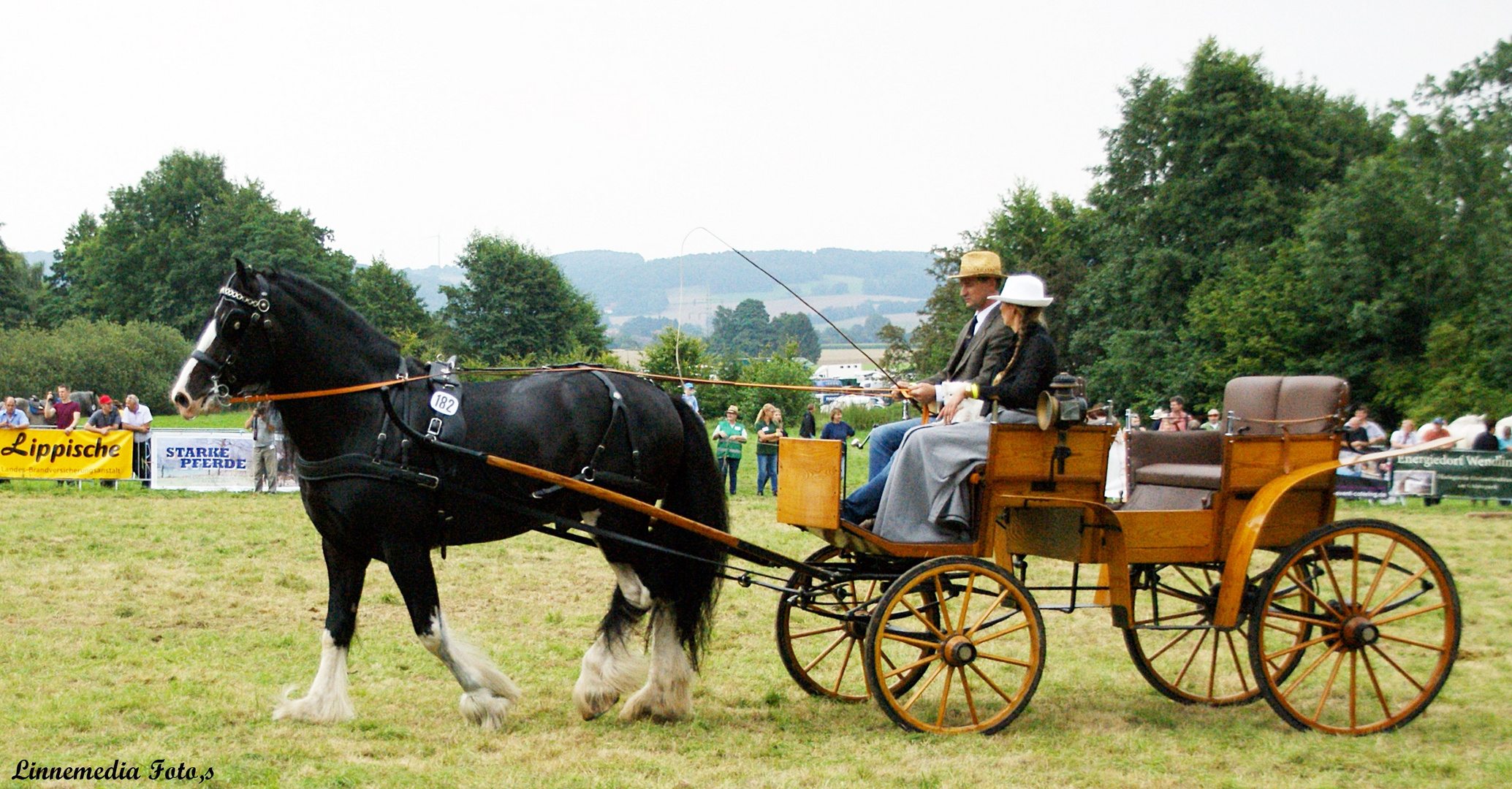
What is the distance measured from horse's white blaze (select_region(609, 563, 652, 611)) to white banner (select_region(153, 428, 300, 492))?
12.2m

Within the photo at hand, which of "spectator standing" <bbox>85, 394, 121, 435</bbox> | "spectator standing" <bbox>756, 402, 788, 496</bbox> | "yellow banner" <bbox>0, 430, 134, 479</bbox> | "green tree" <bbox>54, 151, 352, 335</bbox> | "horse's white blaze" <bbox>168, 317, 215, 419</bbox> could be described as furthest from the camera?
"green tree" <bbox>54, 151, 352, 335</bbox>

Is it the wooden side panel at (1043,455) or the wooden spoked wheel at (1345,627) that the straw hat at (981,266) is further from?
the wooden spoked wheel at (1345,627)

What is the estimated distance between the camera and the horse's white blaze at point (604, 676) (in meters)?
5.75

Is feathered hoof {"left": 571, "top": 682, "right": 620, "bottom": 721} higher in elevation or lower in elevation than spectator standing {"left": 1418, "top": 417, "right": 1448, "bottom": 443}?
lower

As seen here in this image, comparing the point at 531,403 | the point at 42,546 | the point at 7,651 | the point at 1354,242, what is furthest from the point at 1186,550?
the point at 1354,242

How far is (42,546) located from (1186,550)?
10328mm

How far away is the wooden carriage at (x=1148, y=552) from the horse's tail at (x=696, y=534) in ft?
1.32

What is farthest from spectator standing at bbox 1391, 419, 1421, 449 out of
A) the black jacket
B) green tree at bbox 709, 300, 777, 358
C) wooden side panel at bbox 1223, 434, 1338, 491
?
green tree at bbox 709, 300, 777, 358

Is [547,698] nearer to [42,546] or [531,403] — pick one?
[531,403]

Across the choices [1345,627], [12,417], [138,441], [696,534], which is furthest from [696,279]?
[12,417]

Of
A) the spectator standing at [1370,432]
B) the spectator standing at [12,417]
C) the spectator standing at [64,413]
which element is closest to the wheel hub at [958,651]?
the spectator standing at [1370,432]

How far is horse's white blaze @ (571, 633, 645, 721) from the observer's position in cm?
575

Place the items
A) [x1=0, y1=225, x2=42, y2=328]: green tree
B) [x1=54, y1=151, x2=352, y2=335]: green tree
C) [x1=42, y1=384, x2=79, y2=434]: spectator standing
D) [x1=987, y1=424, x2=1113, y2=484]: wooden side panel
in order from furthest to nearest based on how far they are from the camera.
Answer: [x1=0, y1=225, x2=42, y2=328]: green tree → [x1=54, y1=151, x2=352, y2=335]: green tree → [x1=42, y1=384, x2=79, y2=434]: spectator standing → [x1=987, y1=424, x2=1113, y2=484]: wooden side panel

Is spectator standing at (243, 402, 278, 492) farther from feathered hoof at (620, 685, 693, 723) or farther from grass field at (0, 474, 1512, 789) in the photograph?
feathered hoof at (620, 685, 693, 723)
